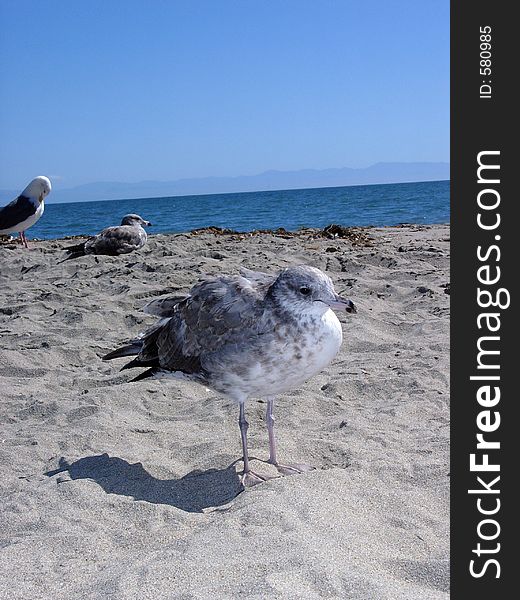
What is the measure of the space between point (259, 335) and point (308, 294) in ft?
1.10

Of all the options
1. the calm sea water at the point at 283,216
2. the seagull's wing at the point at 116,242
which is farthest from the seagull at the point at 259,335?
the calm sea water at the point at 283,216

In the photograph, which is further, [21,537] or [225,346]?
[225,346]

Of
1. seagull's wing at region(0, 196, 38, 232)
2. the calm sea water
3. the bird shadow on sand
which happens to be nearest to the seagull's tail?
the bird shadow on sand

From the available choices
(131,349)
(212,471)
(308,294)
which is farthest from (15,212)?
(308,294)

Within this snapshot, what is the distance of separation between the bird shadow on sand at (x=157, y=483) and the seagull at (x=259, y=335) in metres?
0.14

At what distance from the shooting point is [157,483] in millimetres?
3912

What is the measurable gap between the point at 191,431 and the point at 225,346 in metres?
0.83

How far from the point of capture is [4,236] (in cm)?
1602

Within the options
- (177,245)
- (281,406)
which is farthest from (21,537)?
(177,245)

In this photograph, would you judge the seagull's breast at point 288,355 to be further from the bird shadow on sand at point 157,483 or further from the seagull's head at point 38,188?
the seagull's head at point 38,188

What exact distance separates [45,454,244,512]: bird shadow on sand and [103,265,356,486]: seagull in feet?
0.47

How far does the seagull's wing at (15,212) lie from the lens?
14.0 metres

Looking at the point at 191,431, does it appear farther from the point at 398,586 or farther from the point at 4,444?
the point at 398,586

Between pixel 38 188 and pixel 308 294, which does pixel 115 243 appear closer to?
pixel 38 188
